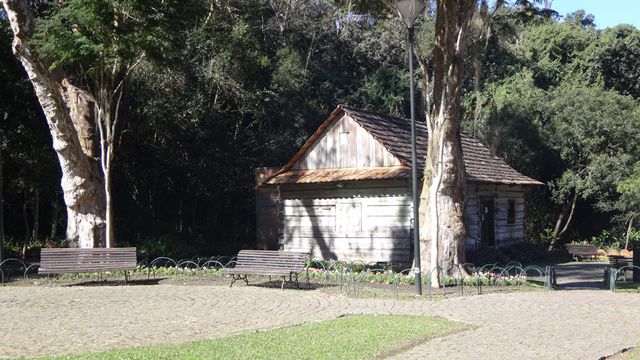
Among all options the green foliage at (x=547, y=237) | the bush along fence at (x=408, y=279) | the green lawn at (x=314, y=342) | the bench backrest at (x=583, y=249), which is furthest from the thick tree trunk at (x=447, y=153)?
the green foliage at (x=547, y=237)

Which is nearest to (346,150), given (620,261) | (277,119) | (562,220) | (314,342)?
(277,119)

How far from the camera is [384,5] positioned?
59.8ft

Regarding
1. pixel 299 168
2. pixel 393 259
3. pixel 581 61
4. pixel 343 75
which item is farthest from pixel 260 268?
pixel 581 61

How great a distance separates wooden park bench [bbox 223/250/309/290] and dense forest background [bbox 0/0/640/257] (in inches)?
355

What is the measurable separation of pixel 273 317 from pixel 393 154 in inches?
451

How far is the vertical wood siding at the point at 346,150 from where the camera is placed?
2247cm

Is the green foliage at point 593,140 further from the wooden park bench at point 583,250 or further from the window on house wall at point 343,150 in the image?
the window on house wall at point 343,150

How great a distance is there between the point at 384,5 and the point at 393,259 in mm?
8406

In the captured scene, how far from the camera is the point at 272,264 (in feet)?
51.2

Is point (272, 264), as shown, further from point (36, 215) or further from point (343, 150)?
point (36, 215)

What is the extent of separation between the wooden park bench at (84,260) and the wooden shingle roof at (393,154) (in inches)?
319

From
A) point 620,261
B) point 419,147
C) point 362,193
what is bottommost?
point 620,261

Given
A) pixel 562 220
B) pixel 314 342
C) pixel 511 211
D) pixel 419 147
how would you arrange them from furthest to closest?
pixel 562 220
pixel 511 211
pixel 419 147
pixel 314 342

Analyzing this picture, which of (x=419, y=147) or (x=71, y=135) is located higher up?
(x=419, y=147)
